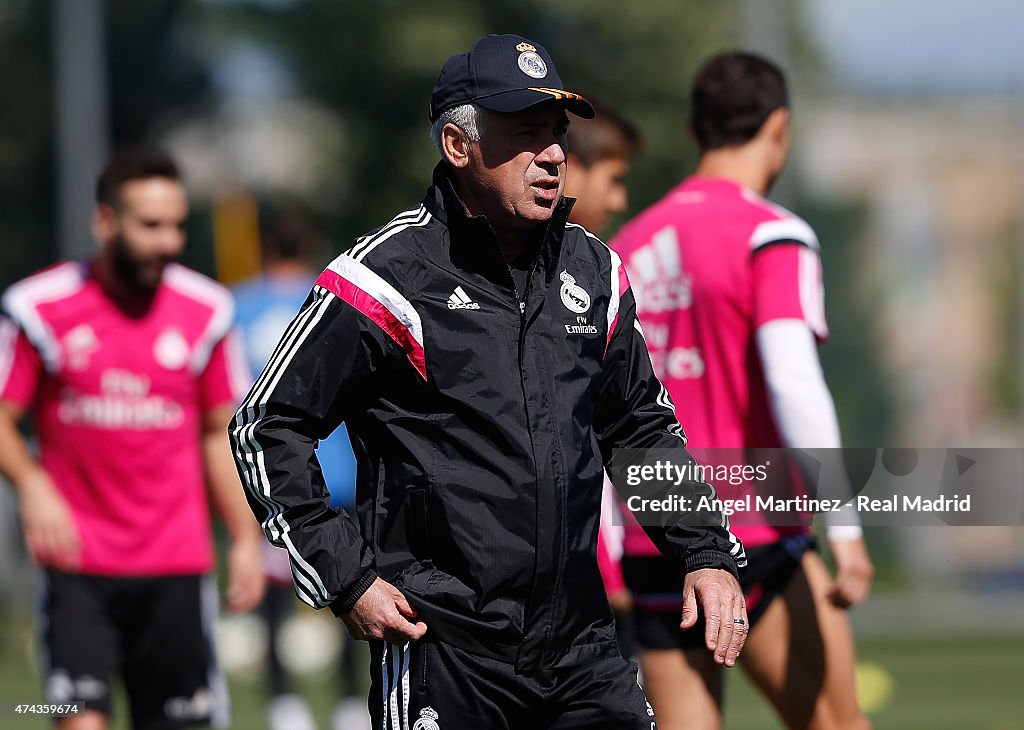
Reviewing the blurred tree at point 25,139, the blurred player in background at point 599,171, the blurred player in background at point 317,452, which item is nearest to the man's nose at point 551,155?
the blurred player in background at point 599,171

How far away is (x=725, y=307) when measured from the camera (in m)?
5.55

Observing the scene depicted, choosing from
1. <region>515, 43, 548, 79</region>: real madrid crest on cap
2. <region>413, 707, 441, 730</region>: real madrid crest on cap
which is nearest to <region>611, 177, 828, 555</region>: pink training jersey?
<region>515, 43, 548, 79</region>: real madrid crest on cap

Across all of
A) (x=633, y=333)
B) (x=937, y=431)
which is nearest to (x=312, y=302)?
(x=633, y=333)

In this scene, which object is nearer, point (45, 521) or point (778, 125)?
point (778, 125)

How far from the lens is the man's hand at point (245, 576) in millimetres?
6941

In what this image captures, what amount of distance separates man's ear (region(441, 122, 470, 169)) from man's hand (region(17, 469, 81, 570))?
9.36 ft

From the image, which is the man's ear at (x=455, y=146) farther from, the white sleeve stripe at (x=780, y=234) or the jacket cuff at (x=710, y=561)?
the white sleeve stripe at (x=780, y=234)

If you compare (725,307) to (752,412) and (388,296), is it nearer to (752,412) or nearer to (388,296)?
(752,412)

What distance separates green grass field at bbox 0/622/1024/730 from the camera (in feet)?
32.0

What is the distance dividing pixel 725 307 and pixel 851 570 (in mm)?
921

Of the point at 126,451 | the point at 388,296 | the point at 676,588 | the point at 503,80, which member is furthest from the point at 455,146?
the point at 126,451

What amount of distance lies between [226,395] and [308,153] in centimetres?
2745

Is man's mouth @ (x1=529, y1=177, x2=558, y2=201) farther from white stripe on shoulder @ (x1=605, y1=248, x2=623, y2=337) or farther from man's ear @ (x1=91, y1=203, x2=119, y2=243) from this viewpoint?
man's ear @ (x1=91, y1=203, x2=119, y2=243)

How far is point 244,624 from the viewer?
1341cm
